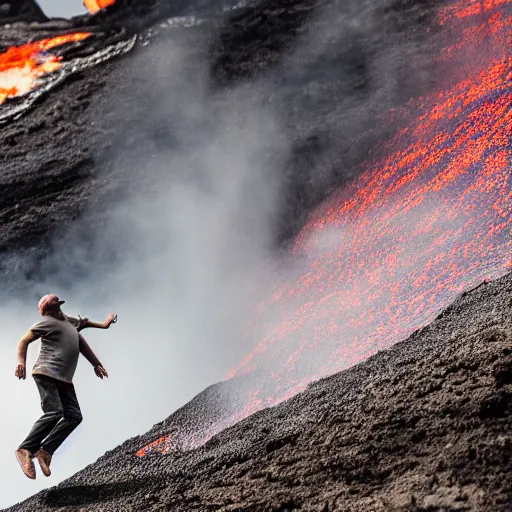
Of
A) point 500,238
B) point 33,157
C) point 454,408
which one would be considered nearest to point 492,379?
point 454,408

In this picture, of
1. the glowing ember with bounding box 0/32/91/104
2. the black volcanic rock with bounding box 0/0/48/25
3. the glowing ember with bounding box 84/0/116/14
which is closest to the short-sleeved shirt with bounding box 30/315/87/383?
the glowing ember with bounding box 0/32/91/104

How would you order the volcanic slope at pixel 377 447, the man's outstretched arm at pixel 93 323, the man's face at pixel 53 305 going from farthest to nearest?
the man's outstretched arm at pixel 93 323 → the man's face at pixel 53 305 → the volcanic slope at pixel 377 447

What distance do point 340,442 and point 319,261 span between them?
5604mm

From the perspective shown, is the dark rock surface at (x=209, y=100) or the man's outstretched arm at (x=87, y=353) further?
the dark rock surface at (x=209, y=100)

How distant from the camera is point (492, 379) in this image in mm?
2822

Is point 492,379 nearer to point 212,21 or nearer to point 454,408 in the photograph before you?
point 454,408

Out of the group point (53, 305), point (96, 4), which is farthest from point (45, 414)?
point (96, 4)

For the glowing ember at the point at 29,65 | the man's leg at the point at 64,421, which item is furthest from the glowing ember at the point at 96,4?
the man's leg at the point at 64,421

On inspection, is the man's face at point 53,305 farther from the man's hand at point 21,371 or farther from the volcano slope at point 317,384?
the volcano slope at point 317,384

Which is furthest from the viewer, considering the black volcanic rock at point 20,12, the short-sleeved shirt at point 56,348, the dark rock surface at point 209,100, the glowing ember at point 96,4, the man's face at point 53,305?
the black volcanic rock at point 20,12

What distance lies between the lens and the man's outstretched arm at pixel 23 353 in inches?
152

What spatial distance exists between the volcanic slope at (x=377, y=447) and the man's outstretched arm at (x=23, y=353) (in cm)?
86

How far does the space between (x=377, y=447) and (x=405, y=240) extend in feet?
15.0

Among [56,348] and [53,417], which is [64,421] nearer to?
[53,417]
